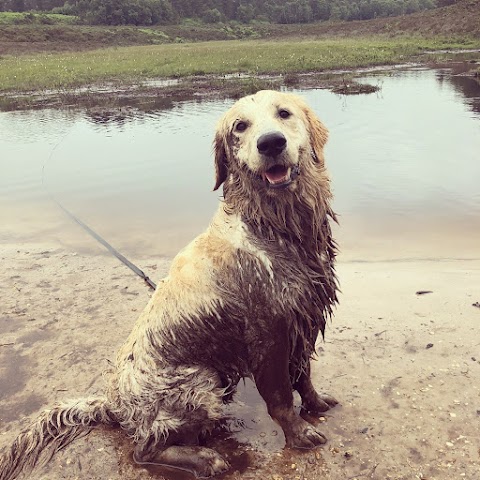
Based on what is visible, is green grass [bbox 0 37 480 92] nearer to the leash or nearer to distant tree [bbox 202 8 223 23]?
the leash

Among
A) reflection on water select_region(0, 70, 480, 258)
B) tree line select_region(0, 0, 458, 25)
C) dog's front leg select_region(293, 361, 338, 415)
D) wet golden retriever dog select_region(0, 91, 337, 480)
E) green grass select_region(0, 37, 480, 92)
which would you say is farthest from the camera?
tree line select_region(0, 0, 458, 25)

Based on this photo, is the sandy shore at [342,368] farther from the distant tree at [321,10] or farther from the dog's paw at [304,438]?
the distant tree at [321,10]

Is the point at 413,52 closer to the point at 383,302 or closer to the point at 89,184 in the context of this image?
the point at 89,184

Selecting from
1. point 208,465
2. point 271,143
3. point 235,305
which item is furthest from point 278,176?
point 208,465

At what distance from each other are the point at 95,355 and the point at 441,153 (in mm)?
8638

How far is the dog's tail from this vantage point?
346 centimetres

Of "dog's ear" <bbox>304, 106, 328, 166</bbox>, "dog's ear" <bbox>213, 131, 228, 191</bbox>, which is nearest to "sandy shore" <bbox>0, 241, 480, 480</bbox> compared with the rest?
"dog's ear" <bbox>213, 131, 228, 191</bbox>

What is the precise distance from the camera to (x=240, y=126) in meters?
3.31

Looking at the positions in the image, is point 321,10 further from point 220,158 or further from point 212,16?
point 220,158

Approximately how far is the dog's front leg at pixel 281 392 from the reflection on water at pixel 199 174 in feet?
10.9

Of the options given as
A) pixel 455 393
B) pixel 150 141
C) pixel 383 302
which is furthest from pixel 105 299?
pixel 150 141

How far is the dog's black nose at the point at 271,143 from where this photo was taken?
295cm

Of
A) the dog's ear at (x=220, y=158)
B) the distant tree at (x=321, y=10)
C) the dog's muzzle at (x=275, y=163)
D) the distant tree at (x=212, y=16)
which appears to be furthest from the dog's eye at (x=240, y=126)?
the distant tree at (x=321, y=10)

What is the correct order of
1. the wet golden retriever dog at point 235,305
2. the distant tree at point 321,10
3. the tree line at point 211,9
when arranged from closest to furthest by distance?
the wet golden retriever dog at point 235,305
the tree line at point 211,9
the distant tree at point 321,10
